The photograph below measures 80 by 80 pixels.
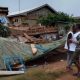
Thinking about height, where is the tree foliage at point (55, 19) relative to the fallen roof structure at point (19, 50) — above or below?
above

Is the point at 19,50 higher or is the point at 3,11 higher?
the point at 3,11

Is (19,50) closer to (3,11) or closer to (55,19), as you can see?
(3,11)

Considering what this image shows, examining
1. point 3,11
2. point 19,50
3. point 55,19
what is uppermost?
point 3,11

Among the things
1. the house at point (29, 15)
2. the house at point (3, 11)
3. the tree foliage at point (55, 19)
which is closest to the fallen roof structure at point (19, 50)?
the tree foliage at point (55, 19)

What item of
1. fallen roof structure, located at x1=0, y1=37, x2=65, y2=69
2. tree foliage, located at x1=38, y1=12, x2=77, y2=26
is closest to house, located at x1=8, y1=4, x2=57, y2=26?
tree foliage, located at x1=38, y1=12, x2=77, y2=26

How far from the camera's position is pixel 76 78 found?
9516 millimetres

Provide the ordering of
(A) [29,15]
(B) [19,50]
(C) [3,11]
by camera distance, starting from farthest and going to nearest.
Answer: (A) [29,15] → (C) [3,11] → (B) [19,50]

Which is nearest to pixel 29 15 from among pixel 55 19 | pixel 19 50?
pixel 55 19

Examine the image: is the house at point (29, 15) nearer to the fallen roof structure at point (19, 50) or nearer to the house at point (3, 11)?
the house at point (3, 11)

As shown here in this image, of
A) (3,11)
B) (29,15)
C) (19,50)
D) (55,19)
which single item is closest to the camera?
(19,50)

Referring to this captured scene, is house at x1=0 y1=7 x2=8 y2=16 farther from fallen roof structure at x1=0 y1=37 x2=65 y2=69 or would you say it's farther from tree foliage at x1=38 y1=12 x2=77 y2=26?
fallen roof structure at x1=0 y1=37 x2=65 y2=69

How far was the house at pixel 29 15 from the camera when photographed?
40.8 m

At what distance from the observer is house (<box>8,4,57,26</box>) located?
40812 mm

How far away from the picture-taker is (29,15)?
42062mm
